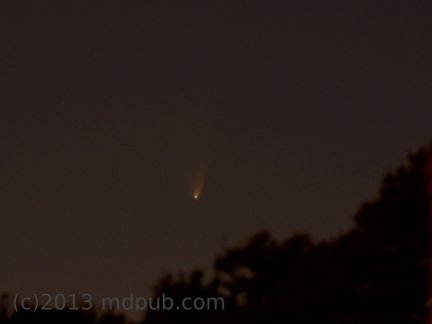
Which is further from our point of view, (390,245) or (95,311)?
(95,311)

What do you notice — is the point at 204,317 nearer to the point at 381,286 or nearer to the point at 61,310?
the point at 381,286

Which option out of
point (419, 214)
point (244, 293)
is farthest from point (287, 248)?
point (419, 214)

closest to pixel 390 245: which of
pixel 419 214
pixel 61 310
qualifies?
pixel 419 214

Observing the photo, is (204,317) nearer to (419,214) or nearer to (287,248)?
(287,248)

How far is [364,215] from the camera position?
1201 inches

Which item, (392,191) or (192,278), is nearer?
(392,191)

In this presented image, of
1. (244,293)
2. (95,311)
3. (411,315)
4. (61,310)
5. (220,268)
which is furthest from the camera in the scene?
(95,311)

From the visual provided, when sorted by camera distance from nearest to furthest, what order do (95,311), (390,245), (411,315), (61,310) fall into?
(411,315), (390,245), (61,310), (95,311)

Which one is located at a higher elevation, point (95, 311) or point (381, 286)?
point (95, 311)

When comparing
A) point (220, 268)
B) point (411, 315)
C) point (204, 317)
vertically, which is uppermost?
point (220, 268)

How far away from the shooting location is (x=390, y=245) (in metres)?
29.0

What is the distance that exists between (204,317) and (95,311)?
30.1ft

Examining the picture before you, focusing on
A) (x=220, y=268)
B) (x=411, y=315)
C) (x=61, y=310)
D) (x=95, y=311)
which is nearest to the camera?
(x=411, y=315)

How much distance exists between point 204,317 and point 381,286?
4859 mm
